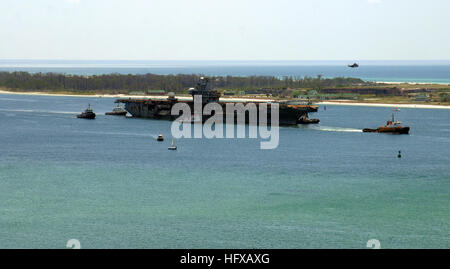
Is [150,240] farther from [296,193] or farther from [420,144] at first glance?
[420,144]

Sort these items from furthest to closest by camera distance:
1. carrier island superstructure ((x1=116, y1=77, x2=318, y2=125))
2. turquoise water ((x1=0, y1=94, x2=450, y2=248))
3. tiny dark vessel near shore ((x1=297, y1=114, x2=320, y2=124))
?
carrier island superstructure ((x1=116, y1=77, x2=318, y2=125)) → tiny dark vessel near shore ((x1=297, y1=114, x2=320, y2=124)) → turquoise water ((x1=0, y1=94, x2=450, y2=248))

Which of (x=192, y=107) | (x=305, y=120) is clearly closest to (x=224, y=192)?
(x=305, y=120)

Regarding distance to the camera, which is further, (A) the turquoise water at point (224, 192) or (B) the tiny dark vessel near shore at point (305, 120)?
(B) the tiny dark vessel near shore at point (305, 120)

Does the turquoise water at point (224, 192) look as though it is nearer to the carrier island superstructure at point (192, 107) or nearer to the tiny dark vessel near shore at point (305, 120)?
the tiny dark vessel near shore at point (305, 120)

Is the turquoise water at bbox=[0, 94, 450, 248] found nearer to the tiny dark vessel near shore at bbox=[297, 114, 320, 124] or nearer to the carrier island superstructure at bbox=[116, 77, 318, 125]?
the tiny dark vessel near shore at bbox=[297, 114, 320, 124]

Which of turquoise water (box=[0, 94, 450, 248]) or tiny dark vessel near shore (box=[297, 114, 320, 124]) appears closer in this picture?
turquoise water (box=[0, 94, 450, 248])

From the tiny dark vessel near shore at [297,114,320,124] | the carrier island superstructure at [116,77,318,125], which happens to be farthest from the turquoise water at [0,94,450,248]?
the carrier island superstructure at [116,77,318,125]

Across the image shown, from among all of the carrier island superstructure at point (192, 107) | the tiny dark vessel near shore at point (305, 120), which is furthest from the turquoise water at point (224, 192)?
the carrier island superstructure at point (192, 107)

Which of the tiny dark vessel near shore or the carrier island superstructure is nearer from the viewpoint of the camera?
the tiny dark vessel near shore

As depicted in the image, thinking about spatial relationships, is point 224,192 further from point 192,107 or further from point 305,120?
point 192,107

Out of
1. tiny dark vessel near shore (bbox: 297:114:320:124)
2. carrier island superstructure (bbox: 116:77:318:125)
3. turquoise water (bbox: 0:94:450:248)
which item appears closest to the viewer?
turquoise water (bbox: 0:94:450:248)
